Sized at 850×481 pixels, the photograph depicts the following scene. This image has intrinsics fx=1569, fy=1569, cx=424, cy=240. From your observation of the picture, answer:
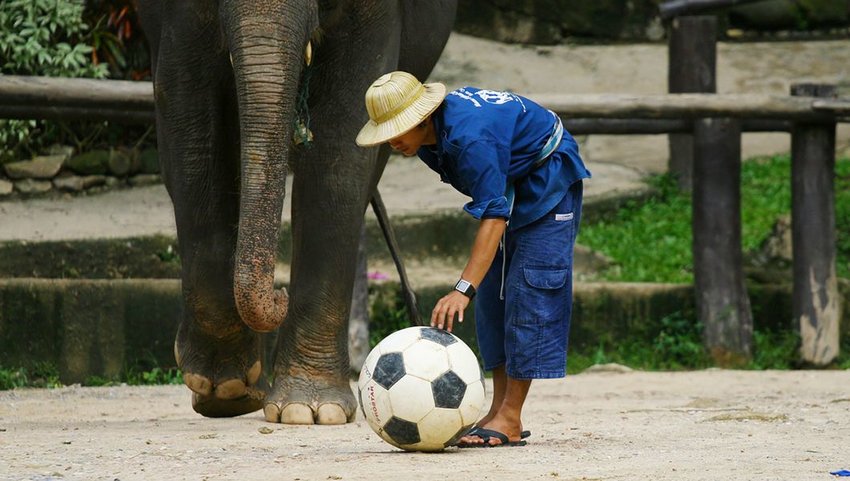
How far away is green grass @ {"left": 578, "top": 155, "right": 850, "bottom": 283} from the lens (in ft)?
35.1

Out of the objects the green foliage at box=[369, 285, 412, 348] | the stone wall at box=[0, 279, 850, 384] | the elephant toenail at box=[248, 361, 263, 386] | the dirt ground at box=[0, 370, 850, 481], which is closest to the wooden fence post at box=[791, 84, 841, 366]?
the dirt ground at box=[0, 370, 850, 481]

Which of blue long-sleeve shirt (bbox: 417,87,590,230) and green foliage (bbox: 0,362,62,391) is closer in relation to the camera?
blue long-sleeve shirt (bbox: 417,87,590,230)

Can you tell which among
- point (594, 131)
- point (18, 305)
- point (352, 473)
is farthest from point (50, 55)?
point (352, 473)

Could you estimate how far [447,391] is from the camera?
4809 mm

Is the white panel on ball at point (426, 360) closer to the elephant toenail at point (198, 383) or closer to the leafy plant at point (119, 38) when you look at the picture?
the elephant toenail at point (198, 383)

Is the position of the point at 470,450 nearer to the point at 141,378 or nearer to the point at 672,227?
the point at 141,378

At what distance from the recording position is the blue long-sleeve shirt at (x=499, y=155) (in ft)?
16.2

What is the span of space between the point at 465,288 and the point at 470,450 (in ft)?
1.91

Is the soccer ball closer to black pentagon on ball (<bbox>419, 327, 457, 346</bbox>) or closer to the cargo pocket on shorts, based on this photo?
black pentagon on ball (<bbox>419, 327, 457, 346</bbox>)

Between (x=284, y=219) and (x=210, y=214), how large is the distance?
412cm

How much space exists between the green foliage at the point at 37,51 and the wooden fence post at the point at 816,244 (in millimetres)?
4807

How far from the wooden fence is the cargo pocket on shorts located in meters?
4.01

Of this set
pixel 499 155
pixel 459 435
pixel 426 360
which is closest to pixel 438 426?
pixel 459 435

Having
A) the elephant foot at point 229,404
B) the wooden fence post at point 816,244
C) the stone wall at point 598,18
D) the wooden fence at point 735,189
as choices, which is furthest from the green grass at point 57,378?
the stone wall at point 598,18
